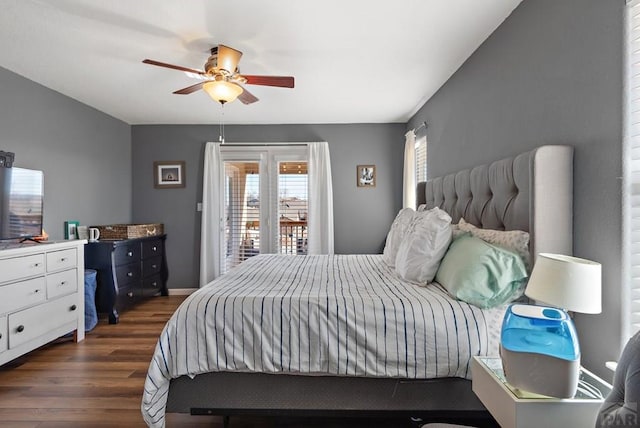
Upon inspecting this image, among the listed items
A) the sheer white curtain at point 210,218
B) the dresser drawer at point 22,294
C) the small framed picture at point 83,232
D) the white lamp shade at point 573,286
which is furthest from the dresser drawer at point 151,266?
the white lamp shade at point 573,286

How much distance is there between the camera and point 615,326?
1.31 meters

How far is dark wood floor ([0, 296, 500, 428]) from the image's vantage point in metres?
1.86

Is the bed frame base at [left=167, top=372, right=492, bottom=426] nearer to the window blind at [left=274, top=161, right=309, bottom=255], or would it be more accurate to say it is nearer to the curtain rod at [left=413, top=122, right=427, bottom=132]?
the curtain rod at [left=413, top=122, right=427, bottom=132]

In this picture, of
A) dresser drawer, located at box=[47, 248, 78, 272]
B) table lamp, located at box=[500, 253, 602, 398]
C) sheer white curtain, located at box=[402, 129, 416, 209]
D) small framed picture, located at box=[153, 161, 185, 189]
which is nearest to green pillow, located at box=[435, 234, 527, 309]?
table lamp, located at box=[500, 253, 602, 398]

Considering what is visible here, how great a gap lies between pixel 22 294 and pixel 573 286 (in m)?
3.26

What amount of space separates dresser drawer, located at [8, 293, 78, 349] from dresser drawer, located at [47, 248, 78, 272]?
0.85ft

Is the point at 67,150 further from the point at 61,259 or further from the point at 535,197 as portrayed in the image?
the point at 535,197

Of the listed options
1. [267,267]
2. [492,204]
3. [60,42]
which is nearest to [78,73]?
[60,42]

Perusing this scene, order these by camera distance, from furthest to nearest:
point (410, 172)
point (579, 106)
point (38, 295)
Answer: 1. point (410, 172)
2. point (38, 295)
3. point (579, 106)

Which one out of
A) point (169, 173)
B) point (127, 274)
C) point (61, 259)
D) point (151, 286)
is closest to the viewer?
point (61, 259)

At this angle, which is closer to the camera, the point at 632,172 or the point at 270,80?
the point at 632,172

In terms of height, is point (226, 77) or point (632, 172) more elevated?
point (226, 77)

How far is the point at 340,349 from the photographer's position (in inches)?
62.1

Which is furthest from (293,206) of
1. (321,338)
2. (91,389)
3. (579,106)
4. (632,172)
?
(632,172)
